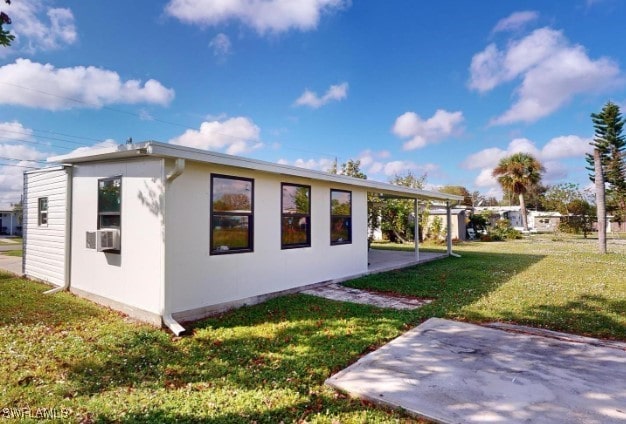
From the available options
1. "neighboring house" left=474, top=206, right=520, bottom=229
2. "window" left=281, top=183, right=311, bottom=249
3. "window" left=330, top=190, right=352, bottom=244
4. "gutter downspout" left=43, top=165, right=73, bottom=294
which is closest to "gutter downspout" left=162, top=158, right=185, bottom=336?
"window" left=281, top=183, right=311, bottom=249

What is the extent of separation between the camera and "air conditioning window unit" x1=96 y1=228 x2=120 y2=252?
5.51 meters

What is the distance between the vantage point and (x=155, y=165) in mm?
4996

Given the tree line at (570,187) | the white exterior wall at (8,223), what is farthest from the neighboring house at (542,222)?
the white exterior wall at (8,223)

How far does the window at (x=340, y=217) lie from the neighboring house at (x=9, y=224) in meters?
42.6

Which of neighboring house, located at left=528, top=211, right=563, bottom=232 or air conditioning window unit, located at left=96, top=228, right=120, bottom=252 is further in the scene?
neighboring house, located at left=528, top=211, right=563, bottom=232

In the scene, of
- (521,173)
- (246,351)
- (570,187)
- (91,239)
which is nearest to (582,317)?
(246,351)

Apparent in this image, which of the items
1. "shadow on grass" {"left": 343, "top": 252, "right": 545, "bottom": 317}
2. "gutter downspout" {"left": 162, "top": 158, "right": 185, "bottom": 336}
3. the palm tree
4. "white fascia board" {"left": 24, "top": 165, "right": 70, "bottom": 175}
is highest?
the palm tree

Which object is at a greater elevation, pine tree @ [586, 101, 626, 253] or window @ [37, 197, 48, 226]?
pine tree @ [586, 101, 626, 253]

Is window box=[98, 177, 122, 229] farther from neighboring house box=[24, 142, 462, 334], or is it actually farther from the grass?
the grass

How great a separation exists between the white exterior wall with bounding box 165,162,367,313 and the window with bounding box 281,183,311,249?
0.41 ft

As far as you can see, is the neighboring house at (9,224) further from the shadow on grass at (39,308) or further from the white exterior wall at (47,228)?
the shadow on grass at (39,308)

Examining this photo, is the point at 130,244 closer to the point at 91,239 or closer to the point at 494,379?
the point at 91,239

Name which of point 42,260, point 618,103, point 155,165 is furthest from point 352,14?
point 618,103

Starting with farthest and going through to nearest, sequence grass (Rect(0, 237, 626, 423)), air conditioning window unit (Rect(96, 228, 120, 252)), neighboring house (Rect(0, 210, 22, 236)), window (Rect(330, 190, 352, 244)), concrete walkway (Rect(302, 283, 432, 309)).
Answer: neighboring house (Rect(0, 210, 22, 236))
window (Rect(330, 190, 352, 244))
concrete walkway (Rect(302, 283, 432, 309))
air conditioning window unit (Rect(96, 228, 120, 252))
grass (Rect(0, 237, 626, 423))
